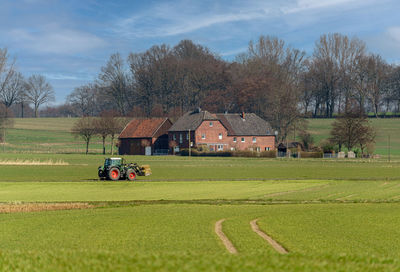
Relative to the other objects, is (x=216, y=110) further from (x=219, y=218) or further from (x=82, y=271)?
(x=82, y=271)

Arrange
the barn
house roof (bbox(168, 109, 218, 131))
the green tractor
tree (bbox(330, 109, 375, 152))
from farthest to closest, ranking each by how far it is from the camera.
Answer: the barn → house roof (bbox(168, 109, 218, 131)) → tree (bbox(330, 109, 375, 152)) → the green tractor

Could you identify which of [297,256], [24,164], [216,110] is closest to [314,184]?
[297,256]

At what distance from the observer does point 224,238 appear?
14.7 metres

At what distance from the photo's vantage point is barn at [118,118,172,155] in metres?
113

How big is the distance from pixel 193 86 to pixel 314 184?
104 m

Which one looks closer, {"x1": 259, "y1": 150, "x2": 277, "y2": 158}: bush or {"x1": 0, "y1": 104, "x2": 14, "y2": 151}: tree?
{"x1": 259, "y1": 150, "x2": 277, "y2": 158}: bush

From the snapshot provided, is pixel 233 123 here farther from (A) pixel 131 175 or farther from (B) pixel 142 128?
(A) pixel 131 175

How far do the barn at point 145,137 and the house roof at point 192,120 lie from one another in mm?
3158

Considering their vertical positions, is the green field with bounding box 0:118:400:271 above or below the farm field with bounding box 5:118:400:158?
below

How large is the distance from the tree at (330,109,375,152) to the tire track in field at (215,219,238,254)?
281 ft

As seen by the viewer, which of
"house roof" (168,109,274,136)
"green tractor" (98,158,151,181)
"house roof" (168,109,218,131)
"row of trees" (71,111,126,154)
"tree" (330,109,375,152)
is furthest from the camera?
"house roof" (168,109,274,136)

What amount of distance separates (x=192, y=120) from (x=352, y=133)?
3309 centimetres

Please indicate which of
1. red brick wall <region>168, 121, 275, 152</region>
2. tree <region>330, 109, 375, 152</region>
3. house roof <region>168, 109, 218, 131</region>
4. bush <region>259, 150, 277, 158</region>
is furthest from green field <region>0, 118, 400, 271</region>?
house roof <region>168, 109, 218, 131</region>

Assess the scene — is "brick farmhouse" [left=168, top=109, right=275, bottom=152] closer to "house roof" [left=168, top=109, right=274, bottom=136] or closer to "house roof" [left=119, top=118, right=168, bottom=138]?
"house roof" [left=168, top=109, right=274, bottom=136]
